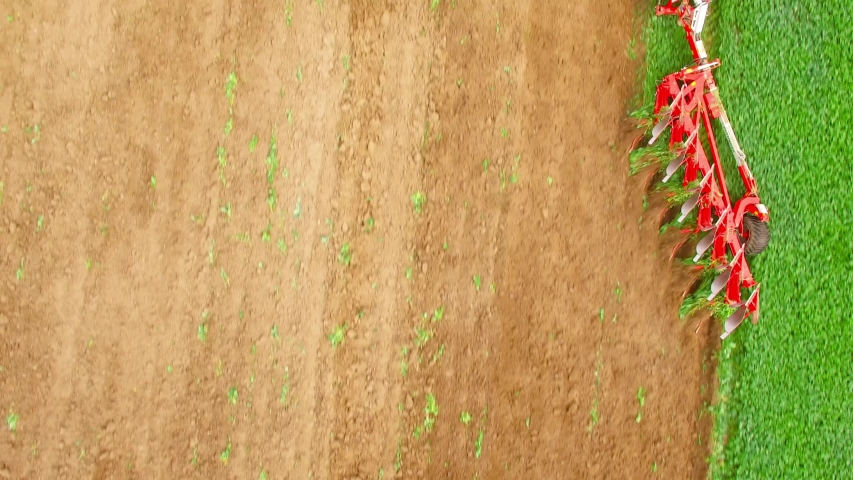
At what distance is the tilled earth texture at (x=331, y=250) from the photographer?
2.20m

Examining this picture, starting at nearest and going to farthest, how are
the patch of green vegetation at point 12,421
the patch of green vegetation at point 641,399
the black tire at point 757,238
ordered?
the patch of green vegetation at point 12,421 < the black tire at point 757,238 < the patch of green vegetation at point 641,399

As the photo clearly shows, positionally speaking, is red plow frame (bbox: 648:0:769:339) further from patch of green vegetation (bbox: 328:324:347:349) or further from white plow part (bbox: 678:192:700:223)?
patch of green vegetation (bbox: 328:324:347:349)

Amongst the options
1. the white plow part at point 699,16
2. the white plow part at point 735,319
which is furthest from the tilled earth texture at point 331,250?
the white plow part at point 699,16

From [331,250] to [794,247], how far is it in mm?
1711

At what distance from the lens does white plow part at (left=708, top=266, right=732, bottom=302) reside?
2.26m

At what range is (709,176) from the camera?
2234mm

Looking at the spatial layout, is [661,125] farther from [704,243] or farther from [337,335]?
[337,335]

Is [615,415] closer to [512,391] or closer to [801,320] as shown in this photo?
[512,391]

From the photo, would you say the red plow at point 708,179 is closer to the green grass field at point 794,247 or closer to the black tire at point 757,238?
the black tire at point 757,238

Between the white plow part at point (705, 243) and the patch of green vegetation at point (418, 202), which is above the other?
the patch of green vegetation at point (418, 202)

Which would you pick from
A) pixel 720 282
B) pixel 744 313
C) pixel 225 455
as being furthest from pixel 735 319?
pixel 225 455

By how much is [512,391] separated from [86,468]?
4.99 ft

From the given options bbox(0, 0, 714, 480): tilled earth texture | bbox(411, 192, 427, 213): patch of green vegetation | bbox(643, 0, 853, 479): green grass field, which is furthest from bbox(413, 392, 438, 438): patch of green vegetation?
bbox(643, 0, 853, 479): green grass field

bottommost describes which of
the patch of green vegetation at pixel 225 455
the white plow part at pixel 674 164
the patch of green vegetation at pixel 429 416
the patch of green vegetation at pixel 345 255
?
the patch of green vegetation at pixel 225 455
